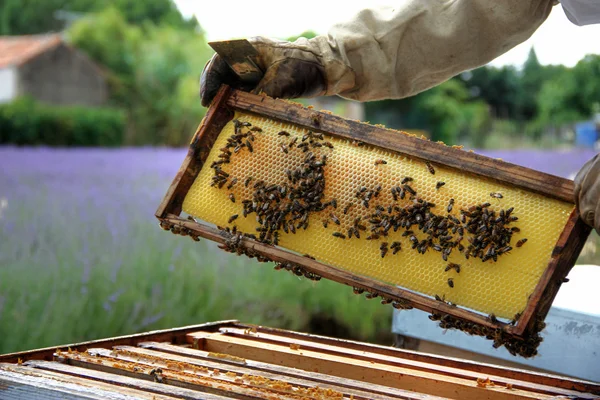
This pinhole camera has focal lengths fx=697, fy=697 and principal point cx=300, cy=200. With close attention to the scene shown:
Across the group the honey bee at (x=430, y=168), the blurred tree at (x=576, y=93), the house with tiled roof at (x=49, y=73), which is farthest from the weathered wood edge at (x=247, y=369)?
the house with tiled roof at (x=49, y=73)

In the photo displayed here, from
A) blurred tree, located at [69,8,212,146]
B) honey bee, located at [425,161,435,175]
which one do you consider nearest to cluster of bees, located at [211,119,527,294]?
honey bee, located at [425,161,435,175]

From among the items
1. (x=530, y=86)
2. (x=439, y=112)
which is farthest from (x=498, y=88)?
(x=439, y=112)

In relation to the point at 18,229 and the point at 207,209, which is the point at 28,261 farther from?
the point at 207,209

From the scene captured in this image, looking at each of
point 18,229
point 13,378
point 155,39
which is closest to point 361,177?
point 13,378

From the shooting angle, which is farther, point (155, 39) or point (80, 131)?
point (155, 39)

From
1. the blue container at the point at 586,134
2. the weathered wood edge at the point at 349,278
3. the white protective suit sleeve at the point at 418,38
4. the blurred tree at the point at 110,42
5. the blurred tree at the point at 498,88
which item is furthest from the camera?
the blurred tree at the point at 110,42

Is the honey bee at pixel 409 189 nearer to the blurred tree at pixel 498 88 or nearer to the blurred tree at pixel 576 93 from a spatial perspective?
the blurred tree at pixel 576 93
